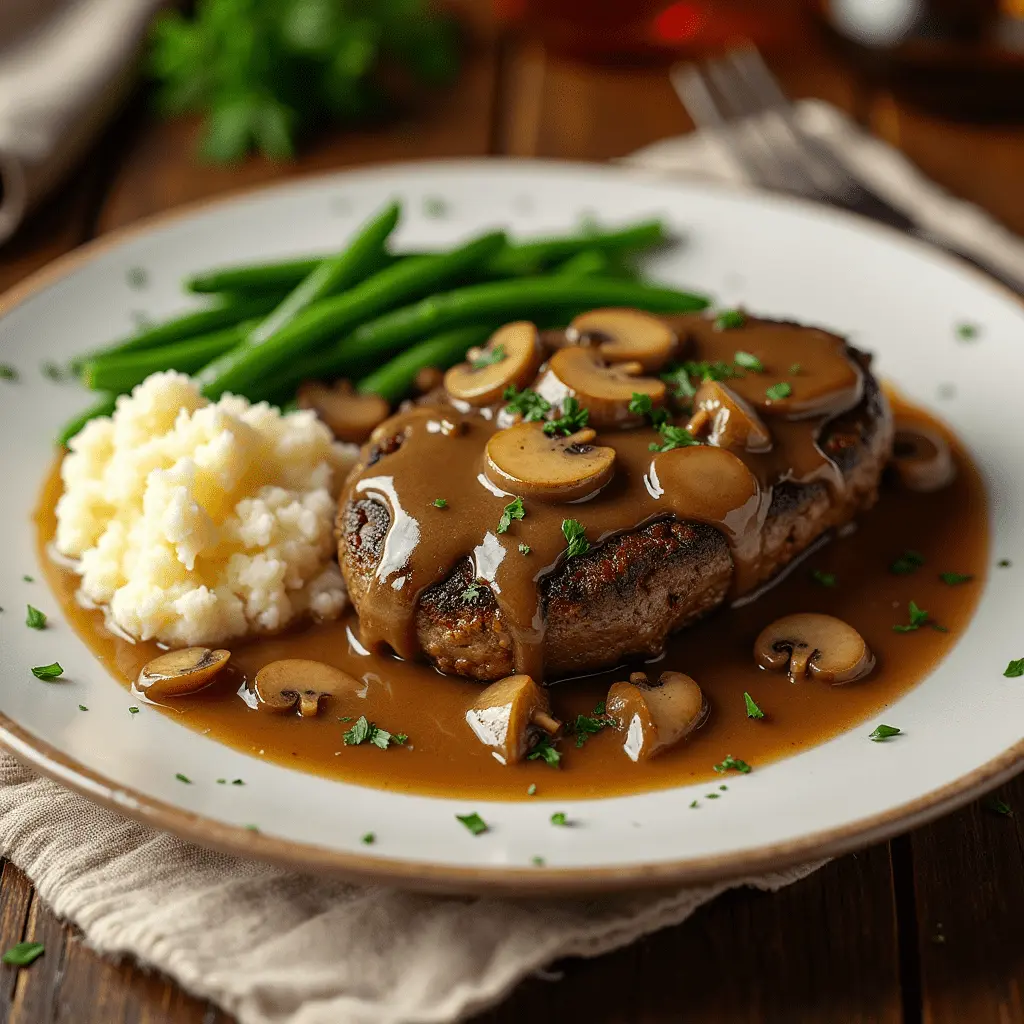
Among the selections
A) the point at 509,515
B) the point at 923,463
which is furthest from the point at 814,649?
the point at 923,463

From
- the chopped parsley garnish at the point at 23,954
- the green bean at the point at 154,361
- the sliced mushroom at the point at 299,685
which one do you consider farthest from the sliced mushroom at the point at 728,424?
the chopped parsley garnish at the point at 23,954

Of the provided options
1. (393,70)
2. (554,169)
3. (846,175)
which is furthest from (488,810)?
(393,70)

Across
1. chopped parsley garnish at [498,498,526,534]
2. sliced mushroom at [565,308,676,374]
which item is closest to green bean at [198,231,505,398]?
sliced mushroom at [565,308,676,374]

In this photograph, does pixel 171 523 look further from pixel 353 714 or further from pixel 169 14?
pixel 169 14

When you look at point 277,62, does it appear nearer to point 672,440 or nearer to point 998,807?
point 672,440

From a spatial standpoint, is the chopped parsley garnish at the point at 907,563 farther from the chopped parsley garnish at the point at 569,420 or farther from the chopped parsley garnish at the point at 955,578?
the chopped parsley garnish at the point at 569,420

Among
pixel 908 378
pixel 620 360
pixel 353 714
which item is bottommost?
pixel 908 378
